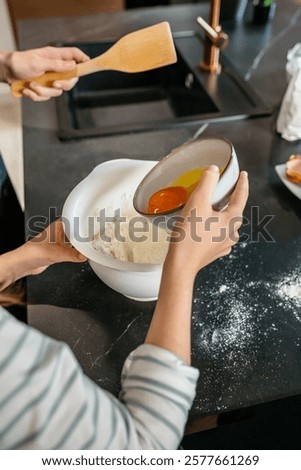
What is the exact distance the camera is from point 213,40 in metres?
1.32

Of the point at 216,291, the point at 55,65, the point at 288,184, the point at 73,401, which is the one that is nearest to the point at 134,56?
the point at 55,65

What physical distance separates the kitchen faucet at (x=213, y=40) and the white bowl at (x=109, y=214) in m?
0.64

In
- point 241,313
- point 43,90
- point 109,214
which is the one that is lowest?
point 241,313

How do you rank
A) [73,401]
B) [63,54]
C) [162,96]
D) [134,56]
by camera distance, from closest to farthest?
1. [73,401]
2. [134,56]
3. [63,54]
4. [162,96]

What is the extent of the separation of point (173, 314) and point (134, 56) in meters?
0.63

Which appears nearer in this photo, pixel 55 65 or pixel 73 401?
pixel 73 401

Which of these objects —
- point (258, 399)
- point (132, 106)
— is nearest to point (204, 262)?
point (258, 399)

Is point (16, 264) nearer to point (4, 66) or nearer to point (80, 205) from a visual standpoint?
point (80, 205)

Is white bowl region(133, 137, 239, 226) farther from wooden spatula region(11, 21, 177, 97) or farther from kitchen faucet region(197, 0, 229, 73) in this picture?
kitchen faucet region(197, 0, 229, 73)

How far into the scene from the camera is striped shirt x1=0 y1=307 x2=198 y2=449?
49 centimetres

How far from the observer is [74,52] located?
111 cm

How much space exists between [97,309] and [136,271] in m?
0.15

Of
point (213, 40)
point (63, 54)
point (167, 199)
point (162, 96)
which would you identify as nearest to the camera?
point (167, 199)

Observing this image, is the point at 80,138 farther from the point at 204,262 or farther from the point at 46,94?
the point at 204,262
